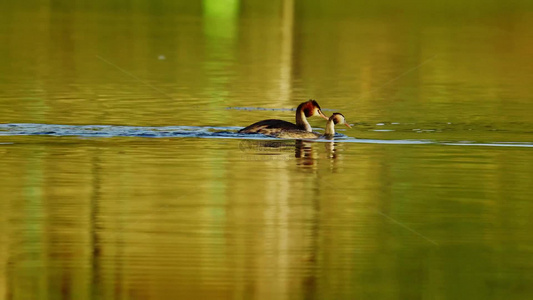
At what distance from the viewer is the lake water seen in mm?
11023

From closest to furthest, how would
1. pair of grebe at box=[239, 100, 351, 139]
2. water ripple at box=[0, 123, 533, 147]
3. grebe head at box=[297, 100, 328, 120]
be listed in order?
water ripple at box=[0, 123, 533, 147]
pair of grebe at box=[239, 100, 351, 139]
grebe head at box=[297, 100, 328, 120]

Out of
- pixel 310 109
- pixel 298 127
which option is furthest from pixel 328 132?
pixel 310 109

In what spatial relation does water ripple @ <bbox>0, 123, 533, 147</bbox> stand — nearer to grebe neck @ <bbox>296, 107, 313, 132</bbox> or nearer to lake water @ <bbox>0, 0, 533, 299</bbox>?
lake water @ <bbox>0, 0, 533, 299</bbox>

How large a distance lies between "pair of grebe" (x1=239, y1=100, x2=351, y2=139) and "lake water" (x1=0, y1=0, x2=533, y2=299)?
0.55 feet

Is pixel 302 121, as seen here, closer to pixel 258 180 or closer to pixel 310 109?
pixel 310 109

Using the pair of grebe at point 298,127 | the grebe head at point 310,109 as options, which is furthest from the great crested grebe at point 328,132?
the grebe head at point 310,109

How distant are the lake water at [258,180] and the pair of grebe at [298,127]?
17 centimetres

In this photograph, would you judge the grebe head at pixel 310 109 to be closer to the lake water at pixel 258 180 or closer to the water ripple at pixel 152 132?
the lake water at pixel 258 180

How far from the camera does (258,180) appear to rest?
15898mm

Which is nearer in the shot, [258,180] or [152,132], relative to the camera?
[258,180]

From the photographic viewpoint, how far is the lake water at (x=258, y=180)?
11023mm

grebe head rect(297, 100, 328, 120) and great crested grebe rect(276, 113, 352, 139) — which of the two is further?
grebe head rect(297, 100, 328, 120)

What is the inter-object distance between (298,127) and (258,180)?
16.8 ft

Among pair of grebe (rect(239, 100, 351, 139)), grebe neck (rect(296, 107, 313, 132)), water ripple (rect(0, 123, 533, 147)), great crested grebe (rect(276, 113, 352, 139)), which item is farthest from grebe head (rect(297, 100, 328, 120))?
water ripple (rect(0, 123, 533, 147))
